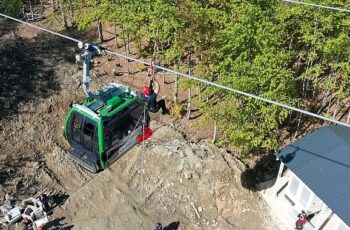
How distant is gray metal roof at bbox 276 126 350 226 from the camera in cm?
2409

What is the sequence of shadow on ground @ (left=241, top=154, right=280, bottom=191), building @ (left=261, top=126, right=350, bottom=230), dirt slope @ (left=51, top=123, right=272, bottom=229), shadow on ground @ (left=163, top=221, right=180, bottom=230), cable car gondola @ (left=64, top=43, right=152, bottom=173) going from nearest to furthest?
cable car gondola @ (left=64, top=43, right=152, bottom=173), building @ (left=261, top=126, right=350, bottom=230), shadow on ground @ (left=163, top=221, right=180, bottom=230), dirt slope @ (left=51, top=123, right=272, bottom=229), shadow on ground @ (left=241, top=154, right=280, bottom=191)

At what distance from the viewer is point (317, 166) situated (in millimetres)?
25609

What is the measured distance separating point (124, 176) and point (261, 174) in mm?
8899

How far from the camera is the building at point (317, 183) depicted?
79.9 feet

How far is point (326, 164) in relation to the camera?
25.5 metres

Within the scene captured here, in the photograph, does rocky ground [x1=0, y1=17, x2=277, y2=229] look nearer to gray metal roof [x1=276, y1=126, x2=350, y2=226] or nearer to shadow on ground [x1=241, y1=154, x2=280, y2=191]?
shadow on ground [x1=241, y1=154, x2=280, y2=191]

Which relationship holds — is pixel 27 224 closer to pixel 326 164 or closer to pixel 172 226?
pixel 172 226

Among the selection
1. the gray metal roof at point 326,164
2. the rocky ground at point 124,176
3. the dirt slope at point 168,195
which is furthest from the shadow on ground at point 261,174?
the gray metal roof at point 326,164

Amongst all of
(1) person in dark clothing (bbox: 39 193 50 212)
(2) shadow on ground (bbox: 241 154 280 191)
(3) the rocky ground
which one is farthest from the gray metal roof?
(1) person in dark clothing (bbox: 39 193 50 212)

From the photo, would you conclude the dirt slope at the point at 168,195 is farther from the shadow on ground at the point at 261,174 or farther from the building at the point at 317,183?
the building at the point at 317,183

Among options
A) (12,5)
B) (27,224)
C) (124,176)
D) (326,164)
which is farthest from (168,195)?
(12,5)

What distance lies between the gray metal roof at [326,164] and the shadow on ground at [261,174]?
291cm

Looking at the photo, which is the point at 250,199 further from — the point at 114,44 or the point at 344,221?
the point at 114,44

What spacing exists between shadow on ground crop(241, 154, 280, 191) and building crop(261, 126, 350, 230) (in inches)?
30.1
